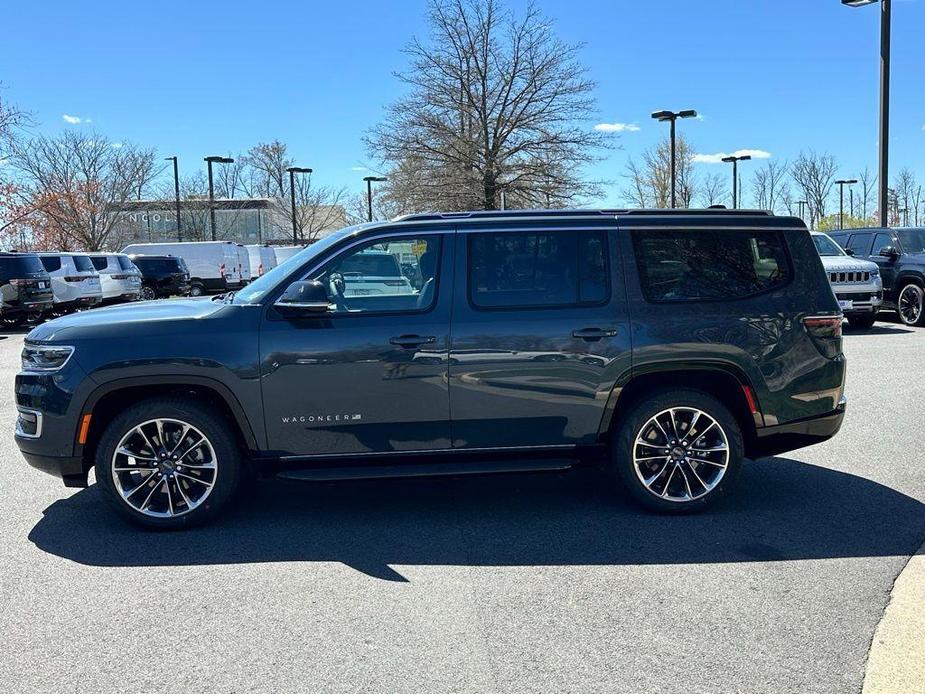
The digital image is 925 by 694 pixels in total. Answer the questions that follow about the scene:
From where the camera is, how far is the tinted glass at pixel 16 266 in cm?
1900

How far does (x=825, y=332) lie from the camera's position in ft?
17.7

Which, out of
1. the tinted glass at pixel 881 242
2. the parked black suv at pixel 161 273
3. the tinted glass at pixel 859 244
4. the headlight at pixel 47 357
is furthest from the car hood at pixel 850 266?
the parked black suv at pixel 161 273

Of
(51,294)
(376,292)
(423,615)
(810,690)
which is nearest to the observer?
(810,690)

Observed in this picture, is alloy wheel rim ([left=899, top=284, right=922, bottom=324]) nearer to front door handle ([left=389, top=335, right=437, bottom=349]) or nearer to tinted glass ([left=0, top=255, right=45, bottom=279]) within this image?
front door handle ([left=389, top=335, right=437, bottom=349])

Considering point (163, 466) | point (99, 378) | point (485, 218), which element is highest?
point (485, 218)

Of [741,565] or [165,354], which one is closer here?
[741,565]

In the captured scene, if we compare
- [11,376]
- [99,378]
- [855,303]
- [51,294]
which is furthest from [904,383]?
[51,294]

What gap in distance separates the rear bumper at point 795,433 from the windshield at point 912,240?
44.8 ft

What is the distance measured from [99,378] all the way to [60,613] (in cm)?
145

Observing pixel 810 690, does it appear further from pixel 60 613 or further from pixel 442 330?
pixel 60 613

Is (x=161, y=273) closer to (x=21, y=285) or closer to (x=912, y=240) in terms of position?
(x=21, y=285)

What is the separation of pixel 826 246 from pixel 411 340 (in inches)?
567

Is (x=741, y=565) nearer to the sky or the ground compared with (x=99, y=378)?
nearer to the ground

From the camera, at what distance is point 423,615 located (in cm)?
391
